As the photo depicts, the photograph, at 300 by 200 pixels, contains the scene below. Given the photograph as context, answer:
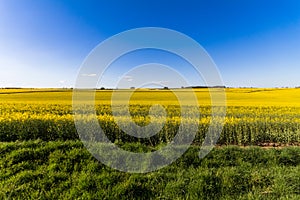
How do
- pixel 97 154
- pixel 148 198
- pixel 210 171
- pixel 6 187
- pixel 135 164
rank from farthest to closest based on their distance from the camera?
pixel 97 154 < pixel 135 164 < pixel 210 171 < pixel 6 187 < pixel 148 198

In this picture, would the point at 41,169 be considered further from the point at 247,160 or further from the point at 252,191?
the point at 247,160

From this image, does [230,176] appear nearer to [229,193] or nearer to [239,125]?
[229,193]

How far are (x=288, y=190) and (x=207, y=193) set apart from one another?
5.53 feet

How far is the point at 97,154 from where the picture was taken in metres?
6.65

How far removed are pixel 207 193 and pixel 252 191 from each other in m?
0.97

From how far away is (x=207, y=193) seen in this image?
455 centimetres

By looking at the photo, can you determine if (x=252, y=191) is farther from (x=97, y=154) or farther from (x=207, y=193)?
(x=97, y=154)

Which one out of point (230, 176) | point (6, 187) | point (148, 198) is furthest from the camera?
point (230, 176)

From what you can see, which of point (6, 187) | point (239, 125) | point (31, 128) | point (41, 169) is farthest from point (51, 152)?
point (239, 125)

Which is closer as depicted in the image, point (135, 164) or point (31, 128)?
point (135, 164)

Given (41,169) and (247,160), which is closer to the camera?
(41,169)

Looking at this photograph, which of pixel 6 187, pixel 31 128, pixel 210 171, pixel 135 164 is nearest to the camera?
pixel 6 187

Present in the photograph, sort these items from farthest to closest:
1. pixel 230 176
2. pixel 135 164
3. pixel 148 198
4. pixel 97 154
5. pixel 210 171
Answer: pixel 97 154 < pixel 135 164 < pixel 210 171 < pixel 230 176 < pixel 148 198

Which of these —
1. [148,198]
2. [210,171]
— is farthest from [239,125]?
[148,198]
